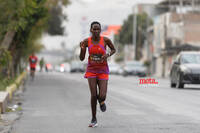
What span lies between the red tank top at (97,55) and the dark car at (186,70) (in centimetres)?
1439

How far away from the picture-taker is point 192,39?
79438 millimetres

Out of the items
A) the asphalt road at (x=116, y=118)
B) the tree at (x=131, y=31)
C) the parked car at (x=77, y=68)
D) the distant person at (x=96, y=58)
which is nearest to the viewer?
the asphalt road at (x=116, y=118)

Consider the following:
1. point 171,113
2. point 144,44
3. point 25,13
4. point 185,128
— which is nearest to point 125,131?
point 185,128

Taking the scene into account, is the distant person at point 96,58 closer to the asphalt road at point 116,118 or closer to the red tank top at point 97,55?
the red tank top at point 97,55

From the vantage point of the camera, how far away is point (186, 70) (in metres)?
25.3

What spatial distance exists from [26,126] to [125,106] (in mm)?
5319

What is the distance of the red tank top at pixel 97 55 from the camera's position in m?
11.0

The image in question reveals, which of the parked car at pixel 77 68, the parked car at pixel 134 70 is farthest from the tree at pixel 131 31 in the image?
the parked car at pixel 134 70

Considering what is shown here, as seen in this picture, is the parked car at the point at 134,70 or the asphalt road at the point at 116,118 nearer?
the asphalt road at the point at 116,118

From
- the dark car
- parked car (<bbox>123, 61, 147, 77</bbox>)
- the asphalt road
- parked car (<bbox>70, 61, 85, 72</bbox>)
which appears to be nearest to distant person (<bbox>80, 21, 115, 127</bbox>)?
the asphalt road

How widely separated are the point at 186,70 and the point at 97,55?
580 inches

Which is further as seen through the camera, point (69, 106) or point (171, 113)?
point (69, 106)

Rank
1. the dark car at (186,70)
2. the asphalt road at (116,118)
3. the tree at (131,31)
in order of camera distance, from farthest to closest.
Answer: the tree at (131,31) < the dark car at (186,70) < the asphalt road at (116,118)

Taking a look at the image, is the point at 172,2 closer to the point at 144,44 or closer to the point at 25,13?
the point at 144,44
